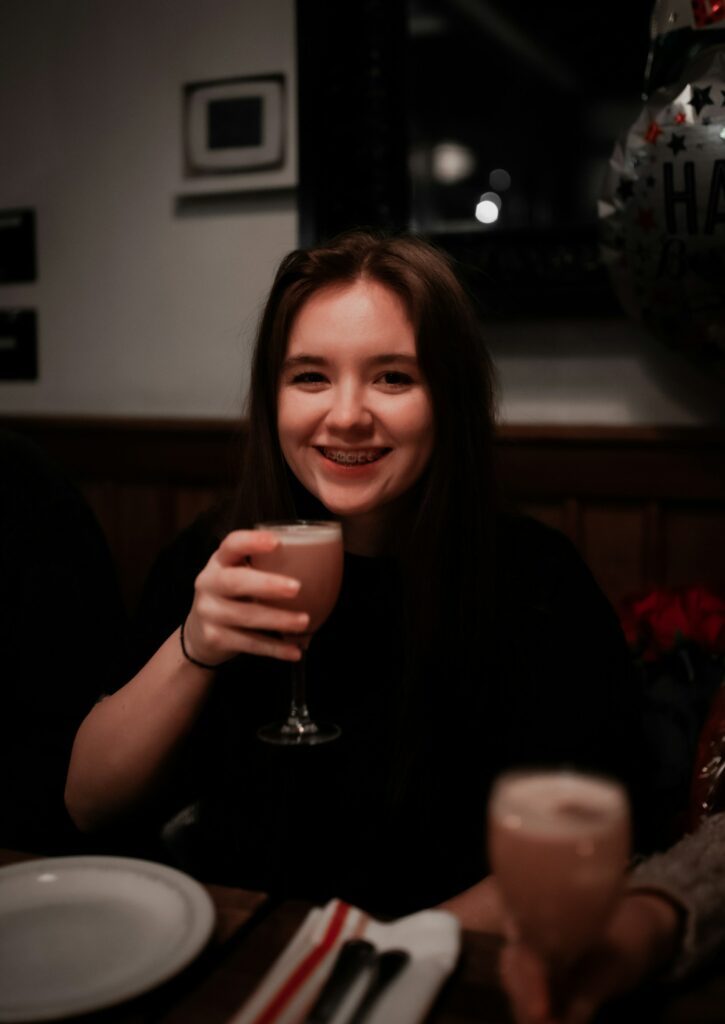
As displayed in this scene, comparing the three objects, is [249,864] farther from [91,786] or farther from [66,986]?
[66,986]

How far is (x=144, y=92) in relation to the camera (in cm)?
273

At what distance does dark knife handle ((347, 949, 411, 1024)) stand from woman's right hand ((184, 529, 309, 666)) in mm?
348

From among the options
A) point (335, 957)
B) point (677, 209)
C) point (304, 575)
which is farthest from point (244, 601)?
point (677, 209)

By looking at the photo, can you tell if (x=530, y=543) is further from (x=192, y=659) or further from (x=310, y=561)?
(x=192, y=659)

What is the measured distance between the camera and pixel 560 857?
0.63 metres

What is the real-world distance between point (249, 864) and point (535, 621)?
537 millimetres

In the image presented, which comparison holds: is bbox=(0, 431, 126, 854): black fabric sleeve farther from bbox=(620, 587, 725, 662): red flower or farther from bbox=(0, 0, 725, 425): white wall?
bbox=(620, 587, 725, 662): red flower

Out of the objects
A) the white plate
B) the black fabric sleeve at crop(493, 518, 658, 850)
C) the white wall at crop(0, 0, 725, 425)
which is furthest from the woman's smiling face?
the white wall at crop(0, 0, 725, 425)

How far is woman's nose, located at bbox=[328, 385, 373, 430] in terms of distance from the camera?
1.31 meters

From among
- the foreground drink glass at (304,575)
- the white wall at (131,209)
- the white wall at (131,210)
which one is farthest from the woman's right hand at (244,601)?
the white wall at (131,209)

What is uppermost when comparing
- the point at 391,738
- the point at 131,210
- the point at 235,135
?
the point at 235,135

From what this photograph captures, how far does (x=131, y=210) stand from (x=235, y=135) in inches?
15.2

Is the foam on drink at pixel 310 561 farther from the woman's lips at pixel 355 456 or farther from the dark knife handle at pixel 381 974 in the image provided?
the dark knife handle at pixel 381 974

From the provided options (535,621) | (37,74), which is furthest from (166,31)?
(535,621)
